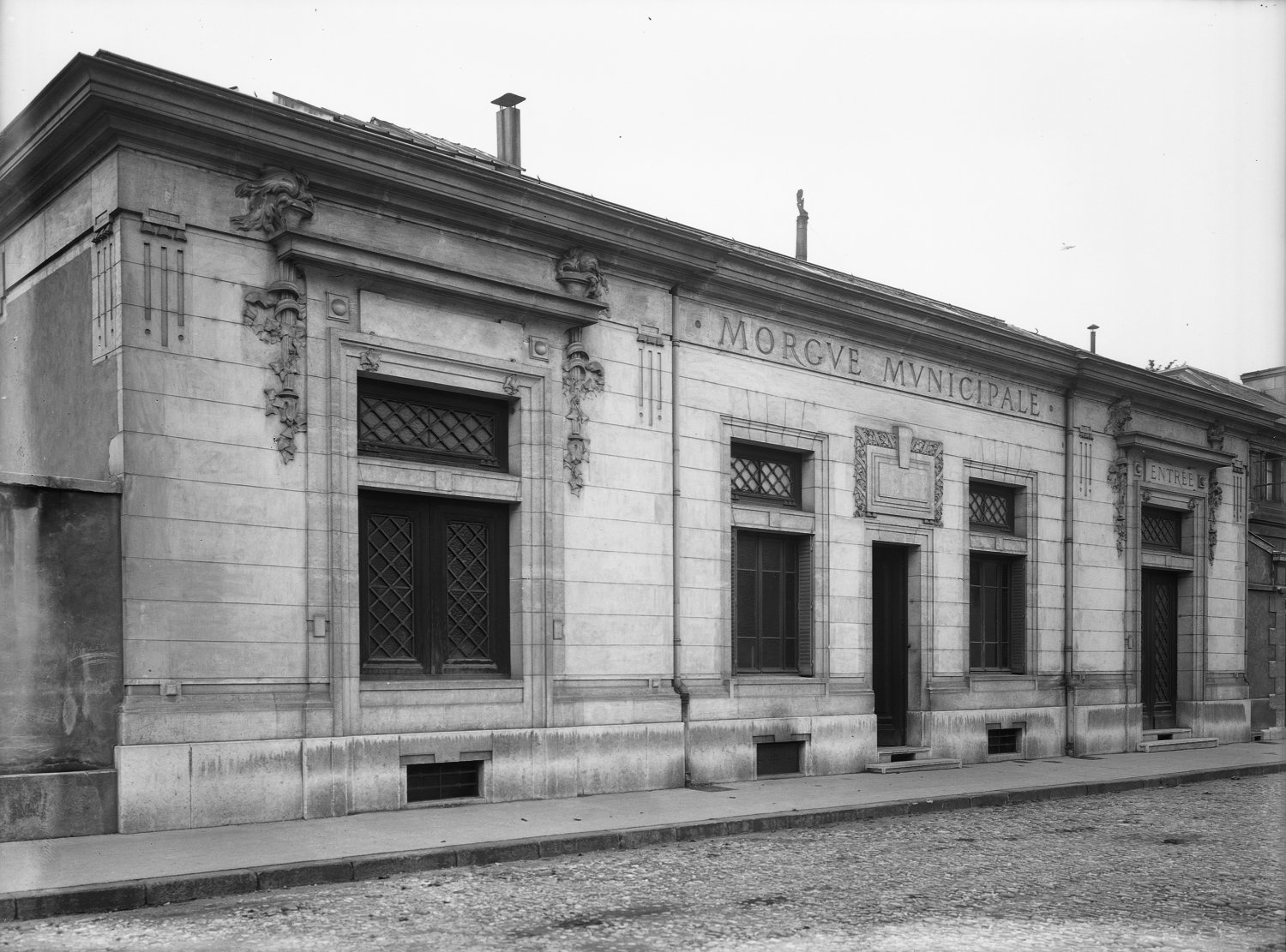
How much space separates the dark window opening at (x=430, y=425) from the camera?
42.7ft

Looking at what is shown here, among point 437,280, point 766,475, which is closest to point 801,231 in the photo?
point 766,475

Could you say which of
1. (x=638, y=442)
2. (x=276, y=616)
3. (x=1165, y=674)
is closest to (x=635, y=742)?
(x=638, y=442)

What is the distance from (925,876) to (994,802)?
5.49 metres

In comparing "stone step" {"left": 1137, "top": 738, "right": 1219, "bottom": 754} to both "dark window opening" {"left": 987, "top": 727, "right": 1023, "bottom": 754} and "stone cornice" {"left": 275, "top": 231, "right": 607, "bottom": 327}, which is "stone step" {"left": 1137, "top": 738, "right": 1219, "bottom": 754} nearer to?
"dark window opening" {"left": 987, "top": 727, "right": 1023, "bottom": 754}

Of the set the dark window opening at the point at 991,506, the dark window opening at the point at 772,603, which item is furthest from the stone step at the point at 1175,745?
the dark window opening at the point at 772,603

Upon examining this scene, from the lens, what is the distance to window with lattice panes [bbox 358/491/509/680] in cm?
1293

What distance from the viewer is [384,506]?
42.9 feet

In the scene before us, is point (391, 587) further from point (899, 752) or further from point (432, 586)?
point (899, 752)

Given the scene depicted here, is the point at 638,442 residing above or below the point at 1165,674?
above

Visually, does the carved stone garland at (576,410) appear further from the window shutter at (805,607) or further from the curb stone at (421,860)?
the curb stone at (421,860)

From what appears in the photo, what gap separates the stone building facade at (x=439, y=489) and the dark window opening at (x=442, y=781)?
5 centimetres

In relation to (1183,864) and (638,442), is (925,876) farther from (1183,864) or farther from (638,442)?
(638,442)

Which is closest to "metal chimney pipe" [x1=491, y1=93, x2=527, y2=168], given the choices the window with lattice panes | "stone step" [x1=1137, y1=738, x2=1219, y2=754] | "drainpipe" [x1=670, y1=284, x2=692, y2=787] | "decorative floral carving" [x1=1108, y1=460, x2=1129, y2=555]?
"drainpipe" [x1=670, y1=284, x2=692, y2=787]

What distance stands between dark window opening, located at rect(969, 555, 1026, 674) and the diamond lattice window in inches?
166
